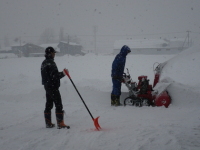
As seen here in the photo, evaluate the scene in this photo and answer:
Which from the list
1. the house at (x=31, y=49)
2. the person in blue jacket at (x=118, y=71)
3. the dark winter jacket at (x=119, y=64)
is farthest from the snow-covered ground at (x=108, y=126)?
the house at (x=31, y=49)

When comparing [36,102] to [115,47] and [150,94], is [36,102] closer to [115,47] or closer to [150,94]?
[150,94]

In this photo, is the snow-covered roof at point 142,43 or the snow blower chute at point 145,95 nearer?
the snow blower chute at point 145,95

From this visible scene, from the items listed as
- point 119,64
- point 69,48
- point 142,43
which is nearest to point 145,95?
point 119,64

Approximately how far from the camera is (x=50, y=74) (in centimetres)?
398

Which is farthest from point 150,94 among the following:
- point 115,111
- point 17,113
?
point 17,113

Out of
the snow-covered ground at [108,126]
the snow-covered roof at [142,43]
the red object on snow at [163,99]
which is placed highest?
the snow-covered roof at [142,43]

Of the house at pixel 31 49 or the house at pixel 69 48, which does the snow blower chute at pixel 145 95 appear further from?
the house at pixel 31 49

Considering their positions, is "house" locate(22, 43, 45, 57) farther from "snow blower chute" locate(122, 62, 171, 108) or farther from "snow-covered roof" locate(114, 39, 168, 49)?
"snow blower chute" locate(122, 62, 171, 108)

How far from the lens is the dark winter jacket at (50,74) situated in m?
3.95

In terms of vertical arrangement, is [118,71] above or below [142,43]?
below

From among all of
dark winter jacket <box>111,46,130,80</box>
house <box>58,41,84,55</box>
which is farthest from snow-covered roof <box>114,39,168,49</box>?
dark winter jacket <box>111,46,130,80</box>

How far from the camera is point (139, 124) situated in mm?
4113

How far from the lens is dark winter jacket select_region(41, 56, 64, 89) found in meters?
3.95

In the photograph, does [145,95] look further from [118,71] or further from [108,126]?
[108,126]
